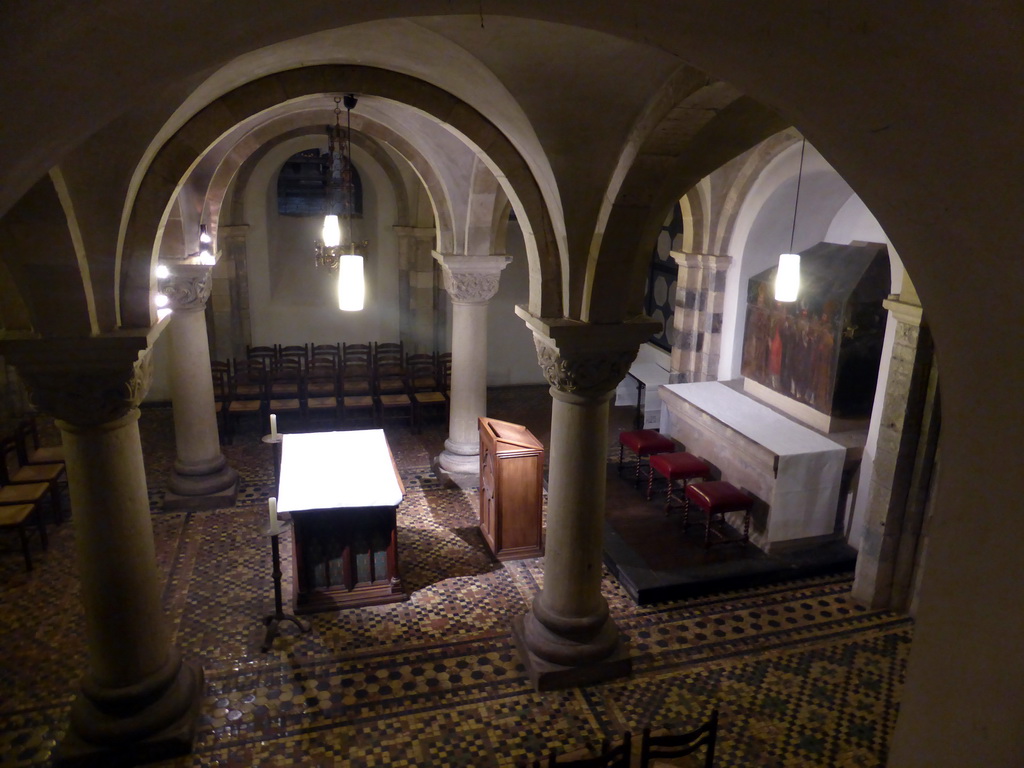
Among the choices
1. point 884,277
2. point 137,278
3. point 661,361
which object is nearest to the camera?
point 137,278

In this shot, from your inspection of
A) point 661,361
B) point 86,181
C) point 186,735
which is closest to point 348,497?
point 186,735

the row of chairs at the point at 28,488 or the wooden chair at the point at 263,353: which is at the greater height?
the wooden chair at the point at 263,353

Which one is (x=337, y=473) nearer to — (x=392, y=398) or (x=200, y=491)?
(x=200, y=491)

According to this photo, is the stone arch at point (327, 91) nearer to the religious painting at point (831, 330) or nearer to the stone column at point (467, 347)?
the stone column at point (467, 347)

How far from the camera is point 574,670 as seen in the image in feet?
18.1

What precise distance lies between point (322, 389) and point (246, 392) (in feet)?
3.37

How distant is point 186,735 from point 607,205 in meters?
4.16

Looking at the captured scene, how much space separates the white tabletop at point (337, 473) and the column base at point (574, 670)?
1.62m

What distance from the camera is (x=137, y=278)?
453cm

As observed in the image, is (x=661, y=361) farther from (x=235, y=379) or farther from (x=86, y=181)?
(x=86, y=181)

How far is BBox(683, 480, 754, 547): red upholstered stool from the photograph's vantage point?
287 inches

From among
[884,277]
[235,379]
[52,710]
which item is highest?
[884,277]

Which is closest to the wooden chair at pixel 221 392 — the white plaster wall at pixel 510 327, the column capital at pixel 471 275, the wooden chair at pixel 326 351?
the wooden chair at pixel 326 351

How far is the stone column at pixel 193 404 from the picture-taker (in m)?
7.88
